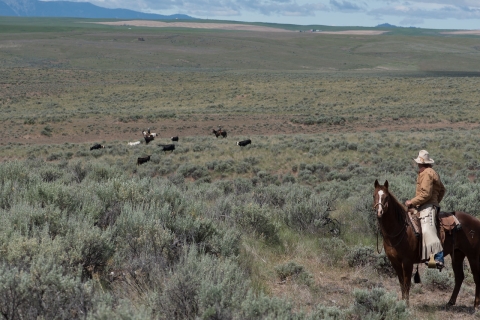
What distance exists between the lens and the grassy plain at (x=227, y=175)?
502 cm

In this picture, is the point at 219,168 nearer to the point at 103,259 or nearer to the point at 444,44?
the point at 103,259

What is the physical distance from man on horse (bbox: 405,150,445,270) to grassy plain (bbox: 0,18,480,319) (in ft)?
2.39

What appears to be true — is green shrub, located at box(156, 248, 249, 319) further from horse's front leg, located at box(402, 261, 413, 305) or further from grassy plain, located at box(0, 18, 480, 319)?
horse's front leg, located at box(402, 261, 413, 305)

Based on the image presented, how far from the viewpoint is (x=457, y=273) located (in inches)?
251

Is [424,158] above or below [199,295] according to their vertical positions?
above

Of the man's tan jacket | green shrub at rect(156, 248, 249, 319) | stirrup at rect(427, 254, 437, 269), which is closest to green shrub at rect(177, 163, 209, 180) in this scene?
the man's tan jacket

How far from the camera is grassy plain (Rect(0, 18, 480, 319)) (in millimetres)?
5023

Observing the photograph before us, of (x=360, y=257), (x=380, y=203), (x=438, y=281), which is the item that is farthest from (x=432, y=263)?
(x=360, y=257)

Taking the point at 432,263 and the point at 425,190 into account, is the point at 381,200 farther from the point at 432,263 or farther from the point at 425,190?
the point at 432,263

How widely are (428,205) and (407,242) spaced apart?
582mm

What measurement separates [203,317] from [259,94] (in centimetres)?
5263

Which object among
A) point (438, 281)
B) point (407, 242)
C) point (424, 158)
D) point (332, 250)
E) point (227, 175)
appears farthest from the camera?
point (227, 175)

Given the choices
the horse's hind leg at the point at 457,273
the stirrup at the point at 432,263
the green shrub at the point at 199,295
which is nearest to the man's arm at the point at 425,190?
the stirrup at the point at 432,263

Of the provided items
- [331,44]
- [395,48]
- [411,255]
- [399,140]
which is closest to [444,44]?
[395,48]
